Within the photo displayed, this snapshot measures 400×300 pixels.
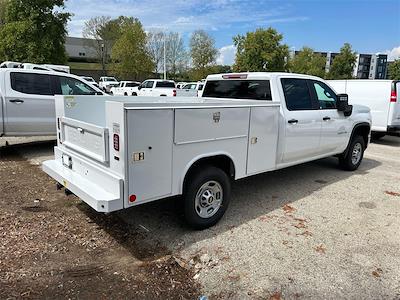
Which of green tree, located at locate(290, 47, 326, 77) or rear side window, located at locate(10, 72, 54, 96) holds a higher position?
green tree, located at locate(290, 47, 326, 77)

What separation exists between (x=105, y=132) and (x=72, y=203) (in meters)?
2.04

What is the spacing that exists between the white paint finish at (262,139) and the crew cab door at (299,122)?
37cm

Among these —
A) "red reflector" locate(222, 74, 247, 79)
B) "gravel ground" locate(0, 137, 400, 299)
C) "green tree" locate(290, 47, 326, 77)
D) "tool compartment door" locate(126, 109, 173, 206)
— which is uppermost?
"green tree" locate(290, 47, 326, 77)

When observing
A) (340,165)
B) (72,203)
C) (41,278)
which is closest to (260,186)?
(340,165)

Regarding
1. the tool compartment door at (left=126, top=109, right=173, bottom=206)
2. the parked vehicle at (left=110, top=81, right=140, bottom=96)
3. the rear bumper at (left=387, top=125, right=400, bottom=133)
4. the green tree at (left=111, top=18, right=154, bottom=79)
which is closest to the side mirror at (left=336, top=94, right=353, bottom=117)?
the tool compartment door at (left=126, top=109, right=173, bottom=206)

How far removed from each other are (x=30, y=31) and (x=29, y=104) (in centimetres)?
2211

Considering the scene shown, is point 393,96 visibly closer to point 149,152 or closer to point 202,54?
point 149,152

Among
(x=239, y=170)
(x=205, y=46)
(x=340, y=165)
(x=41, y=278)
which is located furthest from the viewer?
(x=205, y=46)

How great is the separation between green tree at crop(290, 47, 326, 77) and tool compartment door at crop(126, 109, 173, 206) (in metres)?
52.3

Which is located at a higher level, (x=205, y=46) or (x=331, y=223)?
(x=205, y=46)

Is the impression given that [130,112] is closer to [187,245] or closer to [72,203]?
[187,245]

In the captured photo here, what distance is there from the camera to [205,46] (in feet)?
163

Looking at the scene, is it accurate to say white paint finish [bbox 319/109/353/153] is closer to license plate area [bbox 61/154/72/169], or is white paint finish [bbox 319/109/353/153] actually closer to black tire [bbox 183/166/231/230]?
black tire [bbox 183/166/231/230]

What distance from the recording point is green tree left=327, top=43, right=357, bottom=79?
4491 centimetres
